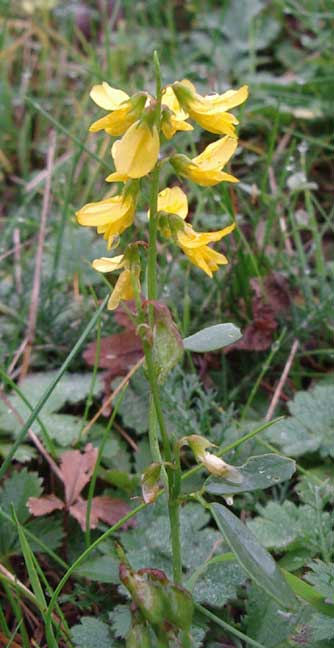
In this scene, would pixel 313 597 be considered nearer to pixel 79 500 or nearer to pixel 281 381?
pixel 79 500

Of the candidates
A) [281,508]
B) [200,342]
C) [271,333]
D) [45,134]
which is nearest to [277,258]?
[271,333]

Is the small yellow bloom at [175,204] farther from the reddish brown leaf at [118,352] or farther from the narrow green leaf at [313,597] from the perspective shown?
the reddish brown leaf at [118,352]

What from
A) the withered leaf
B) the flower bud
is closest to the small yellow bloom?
the flower bud

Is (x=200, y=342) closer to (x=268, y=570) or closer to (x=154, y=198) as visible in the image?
(x=154, y=198)

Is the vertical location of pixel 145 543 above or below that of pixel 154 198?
below

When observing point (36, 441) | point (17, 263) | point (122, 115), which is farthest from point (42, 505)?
point (17, 263)

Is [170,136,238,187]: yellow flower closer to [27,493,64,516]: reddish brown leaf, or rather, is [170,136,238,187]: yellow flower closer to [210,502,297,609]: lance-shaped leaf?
[210,502,297,609]: lance-shaped leaf
